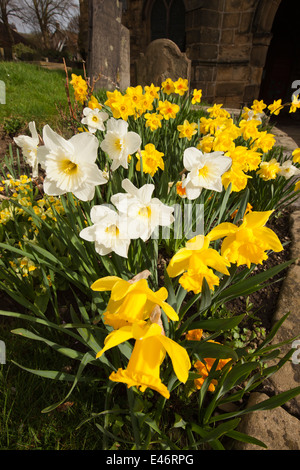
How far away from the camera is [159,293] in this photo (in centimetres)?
64

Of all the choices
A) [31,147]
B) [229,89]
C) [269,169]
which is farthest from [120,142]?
[229,89]

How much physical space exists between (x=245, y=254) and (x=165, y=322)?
382 millimetres

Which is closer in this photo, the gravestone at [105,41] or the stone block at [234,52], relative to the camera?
the gravestone at [105,41]

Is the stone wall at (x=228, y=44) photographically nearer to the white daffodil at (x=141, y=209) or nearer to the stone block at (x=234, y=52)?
the stone block at (x=234, y=52)

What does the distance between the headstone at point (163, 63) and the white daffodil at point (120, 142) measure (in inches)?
167

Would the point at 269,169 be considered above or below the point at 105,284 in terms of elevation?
→ above

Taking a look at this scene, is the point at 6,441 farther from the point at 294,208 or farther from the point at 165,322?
the point at 294,208

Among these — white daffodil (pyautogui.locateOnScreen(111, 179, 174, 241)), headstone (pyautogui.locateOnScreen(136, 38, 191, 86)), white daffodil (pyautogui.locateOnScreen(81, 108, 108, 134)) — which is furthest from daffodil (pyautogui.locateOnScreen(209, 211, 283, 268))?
headstone (pyautogui.locateOnScreen(136, 38, 191, 86))

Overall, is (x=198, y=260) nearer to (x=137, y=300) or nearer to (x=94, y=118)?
(x=137, y=300)

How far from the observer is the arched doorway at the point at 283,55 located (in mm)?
9062

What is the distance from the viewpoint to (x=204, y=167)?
3.04 ft

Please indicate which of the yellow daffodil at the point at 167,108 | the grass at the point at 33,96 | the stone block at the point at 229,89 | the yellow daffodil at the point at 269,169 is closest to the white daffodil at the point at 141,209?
the yellow daffodil at the point at 269,169

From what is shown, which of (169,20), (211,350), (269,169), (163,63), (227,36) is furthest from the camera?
(169,20)

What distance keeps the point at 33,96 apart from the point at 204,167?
189 inches
